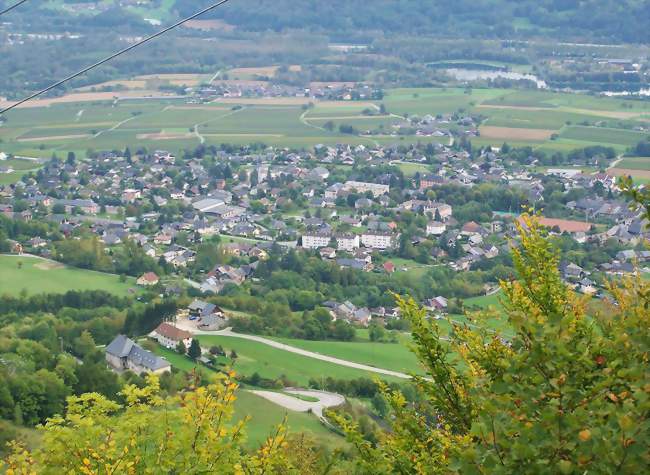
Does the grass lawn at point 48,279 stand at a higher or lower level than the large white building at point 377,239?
higher

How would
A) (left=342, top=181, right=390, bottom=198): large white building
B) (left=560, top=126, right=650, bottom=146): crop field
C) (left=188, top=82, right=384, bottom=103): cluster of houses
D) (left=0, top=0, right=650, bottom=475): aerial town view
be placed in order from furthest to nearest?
(left=188, top=82, right=384, bottom=103): cluster of houses < (left=560, top=126, right=650, bottom=146): crop field < (left=342, top=181, right=390, bottom=198): large white building < (left=0, top=0, right=650, bottom=475): aerial town view

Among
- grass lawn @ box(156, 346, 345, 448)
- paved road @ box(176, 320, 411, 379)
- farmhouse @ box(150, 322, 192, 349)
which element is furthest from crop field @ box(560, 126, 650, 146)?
grass lawn @ box(156, 346, 345, 448)

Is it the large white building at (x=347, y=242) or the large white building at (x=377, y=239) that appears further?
the large white building at (x=377, y=239)

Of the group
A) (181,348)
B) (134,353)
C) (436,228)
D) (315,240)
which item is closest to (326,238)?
(315,240)

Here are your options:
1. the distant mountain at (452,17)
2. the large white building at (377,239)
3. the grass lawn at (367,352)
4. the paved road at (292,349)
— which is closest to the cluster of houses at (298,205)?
the large white building at (377,239)

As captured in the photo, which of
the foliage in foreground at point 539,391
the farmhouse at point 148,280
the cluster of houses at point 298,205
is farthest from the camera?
the cluster of houses at point 298,205

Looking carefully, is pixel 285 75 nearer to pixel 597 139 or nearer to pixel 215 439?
pixel 597 139

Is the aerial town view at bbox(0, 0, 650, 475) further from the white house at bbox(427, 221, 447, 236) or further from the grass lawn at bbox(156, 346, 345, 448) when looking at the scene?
the white house at bbox(427, 221, 447, 236)

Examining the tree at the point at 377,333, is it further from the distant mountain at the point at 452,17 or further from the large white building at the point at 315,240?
the distant mountain at the point at 452,17
